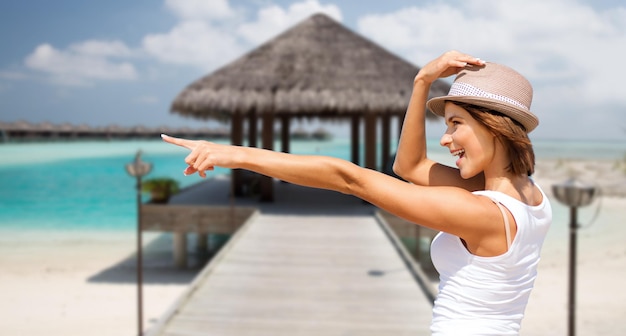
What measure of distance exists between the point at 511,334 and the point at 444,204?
0.97 feet

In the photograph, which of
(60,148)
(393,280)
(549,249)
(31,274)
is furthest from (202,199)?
(60,148)

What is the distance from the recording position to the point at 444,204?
0.82 metres

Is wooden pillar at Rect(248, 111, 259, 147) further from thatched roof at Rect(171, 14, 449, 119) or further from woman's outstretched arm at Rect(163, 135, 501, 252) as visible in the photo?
woman's outstretched arm at Rect(163, 135, 501, 252)

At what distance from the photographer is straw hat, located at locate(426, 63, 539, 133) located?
0.87 meters

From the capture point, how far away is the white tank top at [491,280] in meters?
0.88

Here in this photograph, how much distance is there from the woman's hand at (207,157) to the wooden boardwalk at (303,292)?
2.94 meters

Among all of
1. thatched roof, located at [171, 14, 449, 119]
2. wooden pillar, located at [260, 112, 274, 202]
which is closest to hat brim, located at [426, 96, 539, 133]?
thatched roof, located at [171, 14, 449, 119]

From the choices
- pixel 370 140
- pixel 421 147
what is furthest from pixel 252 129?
pixel 421 147

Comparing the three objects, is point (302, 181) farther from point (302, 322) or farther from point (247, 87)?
point (247, 87)

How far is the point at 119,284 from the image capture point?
8.77 m

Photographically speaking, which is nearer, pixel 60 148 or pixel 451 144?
pixel 451 144

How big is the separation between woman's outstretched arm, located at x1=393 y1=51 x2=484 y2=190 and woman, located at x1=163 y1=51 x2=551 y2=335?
24mm

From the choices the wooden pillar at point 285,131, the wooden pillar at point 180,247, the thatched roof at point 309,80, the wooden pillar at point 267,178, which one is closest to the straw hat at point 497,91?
the thatched roof at point 309,80

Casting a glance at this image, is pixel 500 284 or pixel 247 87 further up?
pixel 247 87
